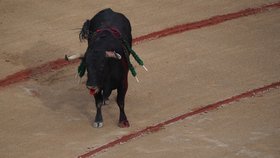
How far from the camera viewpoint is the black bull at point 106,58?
1018 cm

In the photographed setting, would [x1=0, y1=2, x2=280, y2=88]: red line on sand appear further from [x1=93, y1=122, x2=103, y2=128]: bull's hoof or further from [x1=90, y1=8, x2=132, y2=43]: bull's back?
[x1=93, y1=122, x2=103, y2=128]: bull's hoof

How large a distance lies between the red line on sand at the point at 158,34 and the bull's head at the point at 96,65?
2.79 m

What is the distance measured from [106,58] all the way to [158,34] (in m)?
4.21

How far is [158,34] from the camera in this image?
14.3 m

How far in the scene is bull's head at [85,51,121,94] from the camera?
10164 millimetres

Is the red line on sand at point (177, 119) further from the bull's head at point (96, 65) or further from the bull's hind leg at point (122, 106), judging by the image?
the bull's head at point (96, 65)

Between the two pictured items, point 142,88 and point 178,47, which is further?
point 178,47

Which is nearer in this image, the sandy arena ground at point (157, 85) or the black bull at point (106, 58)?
the black bull at point (106, 58)

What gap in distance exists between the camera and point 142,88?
40.2 ft

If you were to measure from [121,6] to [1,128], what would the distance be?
17.6ft

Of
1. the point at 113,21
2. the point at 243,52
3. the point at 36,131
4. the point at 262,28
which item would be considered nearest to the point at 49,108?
the point at 36,131

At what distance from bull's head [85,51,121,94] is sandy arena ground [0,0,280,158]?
84 cm

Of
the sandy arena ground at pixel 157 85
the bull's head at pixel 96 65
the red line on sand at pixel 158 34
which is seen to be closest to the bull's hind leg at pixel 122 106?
the sandy arena ground at pixel 157 85

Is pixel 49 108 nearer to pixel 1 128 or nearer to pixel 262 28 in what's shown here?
pixel 1 128
